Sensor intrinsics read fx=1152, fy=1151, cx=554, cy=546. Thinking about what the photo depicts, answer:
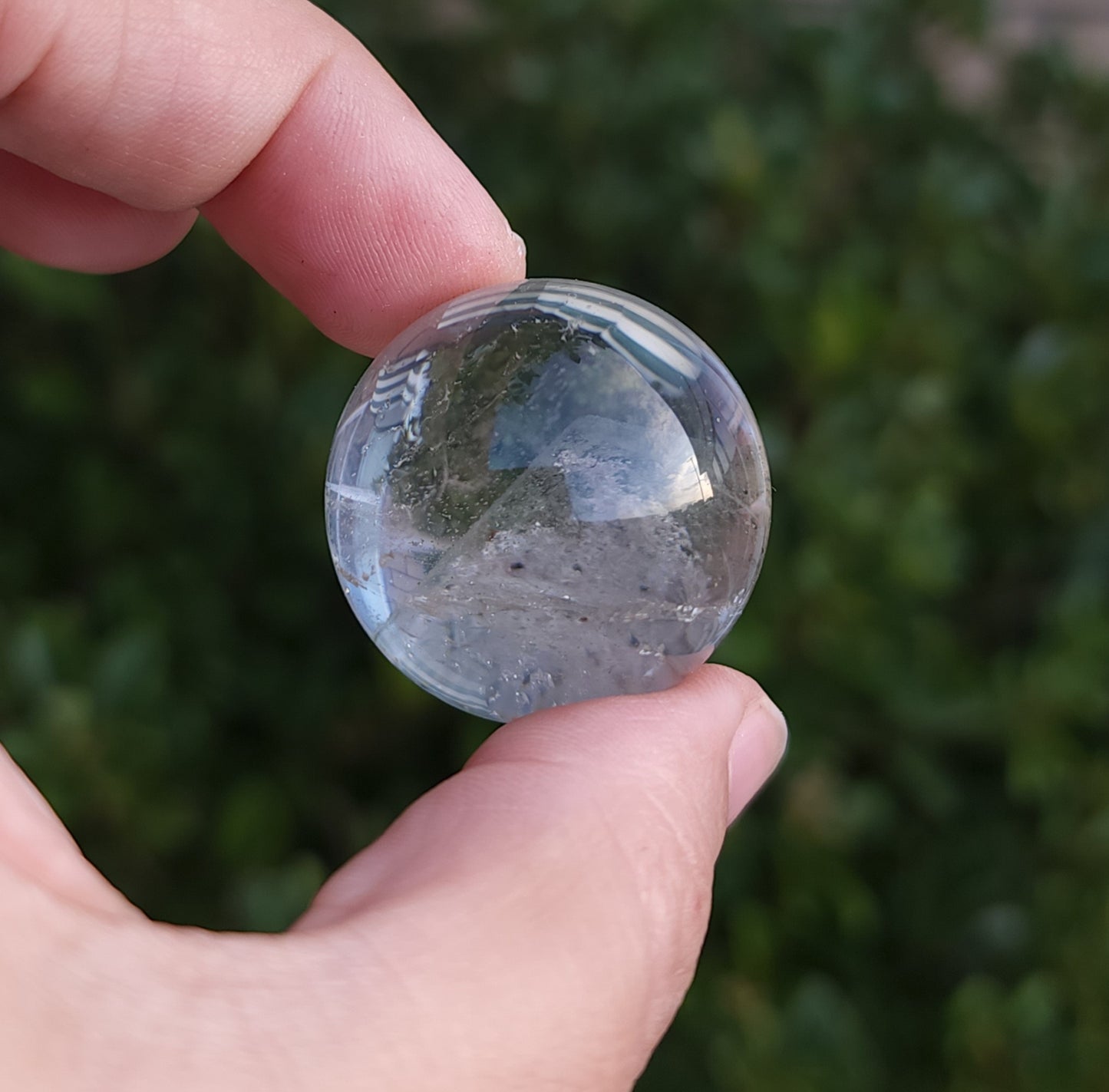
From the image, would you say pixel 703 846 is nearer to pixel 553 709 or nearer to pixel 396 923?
pixel 553 709

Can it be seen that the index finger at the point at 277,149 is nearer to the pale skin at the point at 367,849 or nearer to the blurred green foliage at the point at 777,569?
the pale skin at the point at 367,849

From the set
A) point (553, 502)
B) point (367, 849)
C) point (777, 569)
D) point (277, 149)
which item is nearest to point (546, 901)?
point (367, 849)

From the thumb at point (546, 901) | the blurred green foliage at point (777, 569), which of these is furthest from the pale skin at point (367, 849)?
the blurred green foliage at point (777, 569)

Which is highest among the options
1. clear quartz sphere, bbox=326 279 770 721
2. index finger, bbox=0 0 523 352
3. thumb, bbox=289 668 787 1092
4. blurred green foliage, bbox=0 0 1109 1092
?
index finger, bbox=0 0 523 352

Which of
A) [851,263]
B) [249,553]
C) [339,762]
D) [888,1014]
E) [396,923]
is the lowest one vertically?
[888,1014]

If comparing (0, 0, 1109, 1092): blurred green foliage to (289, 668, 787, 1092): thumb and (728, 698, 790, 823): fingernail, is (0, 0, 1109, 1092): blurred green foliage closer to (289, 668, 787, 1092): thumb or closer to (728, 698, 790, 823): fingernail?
(728, 698, 790, 823): fingernail

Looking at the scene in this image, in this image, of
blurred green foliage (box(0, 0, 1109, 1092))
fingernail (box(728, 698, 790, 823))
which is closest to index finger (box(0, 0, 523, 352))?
blurred green foliage (box(0, 0, 1109, 1092))

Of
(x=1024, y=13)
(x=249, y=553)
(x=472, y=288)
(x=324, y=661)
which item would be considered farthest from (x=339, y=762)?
(x=1024, y=13)
